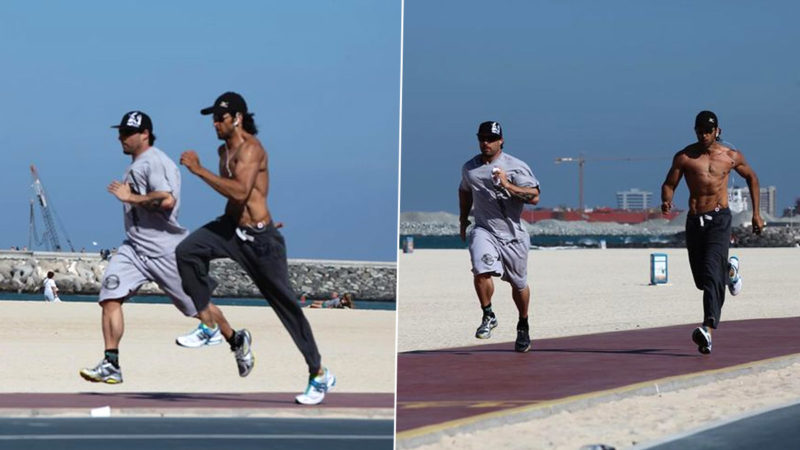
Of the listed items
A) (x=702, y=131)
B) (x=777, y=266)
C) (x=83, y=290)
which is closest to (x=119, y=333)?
(x=702, y=131)

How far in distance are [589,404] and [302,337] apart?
247cm

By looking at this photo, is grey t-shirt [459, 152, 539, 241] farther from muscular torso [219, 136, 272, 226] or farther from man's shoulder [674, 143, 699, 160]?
muscular torso [219, 136, 272, 226]

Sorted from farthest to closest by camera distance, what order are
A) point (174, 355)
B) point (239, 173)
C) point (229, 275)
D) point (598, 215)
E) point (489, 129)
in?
point (598, 215)
point (229, 275)
point (174, 355)
point (489, 129)
point (239, 173)

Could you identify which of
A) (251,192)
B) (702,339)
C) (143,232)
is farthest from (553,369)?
(251,192)

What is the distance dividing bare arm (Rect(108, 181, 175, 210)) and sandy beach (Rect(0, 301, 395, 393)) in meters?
3.74

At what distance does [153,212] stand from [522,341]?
21.3 feet

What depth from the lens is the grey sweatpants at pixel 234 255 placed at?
27.0 feet

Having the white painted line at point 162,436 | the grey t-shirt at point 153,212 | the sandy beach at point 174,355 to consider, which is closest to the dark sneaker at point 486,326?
the sandy beach at point 174,355

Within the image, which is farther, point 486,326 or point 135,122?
point 486,326

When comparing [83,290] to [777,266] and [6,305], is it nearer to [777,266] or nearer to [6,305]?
[777,266]

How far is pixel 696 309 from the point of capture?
2681 centimetres

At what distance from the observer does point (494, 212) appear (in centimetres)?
1336

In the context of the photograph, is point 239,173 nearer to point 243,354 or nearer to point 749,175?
point 243,354

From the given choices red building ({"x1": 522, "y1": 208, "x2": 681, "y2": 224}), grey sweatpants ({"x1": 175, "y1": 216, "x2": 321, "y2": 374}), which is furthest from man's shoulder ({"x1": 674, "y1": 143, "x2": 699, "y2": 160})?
red building ({"x1": 522, "y1": 208, "x2": 681, "y2": 224})
